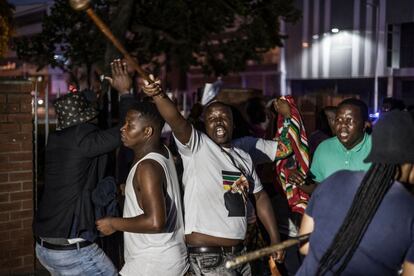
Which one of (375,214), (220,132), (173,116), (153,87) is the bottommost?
(375,214)

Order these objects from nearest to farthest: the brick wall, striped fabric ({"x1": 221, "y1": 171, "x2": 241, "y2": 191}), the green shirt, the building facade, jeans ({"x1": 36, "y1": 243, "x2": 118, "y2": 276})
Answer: striped fabric ({"x1": 221, "y1": 171, "x2": 241, "y2": 191})
jeans ({"x1": 36, "y1": 243, "x2": 118, "y2": 276})
the green shirt
the brick wall
the building facade

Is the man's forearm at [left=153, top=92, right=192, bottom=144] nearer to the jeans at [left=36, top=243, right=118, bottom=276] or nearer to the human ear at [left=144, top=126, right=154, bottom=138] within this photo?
the human ear at [left=144, top=126, right=154, bottom=138]

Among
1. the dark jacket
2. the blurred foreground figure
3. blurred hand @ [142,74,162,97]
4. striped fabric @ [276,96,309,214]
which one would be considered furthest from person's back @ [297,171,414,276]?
striped fabric @ [276,96,309,214]

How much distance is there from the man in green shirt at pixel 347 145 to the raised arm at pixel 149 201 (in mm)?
1646

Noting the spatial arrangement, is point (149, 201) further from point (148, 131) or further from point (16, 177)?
point (16, 177)

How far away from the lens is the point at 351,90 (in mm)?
36375

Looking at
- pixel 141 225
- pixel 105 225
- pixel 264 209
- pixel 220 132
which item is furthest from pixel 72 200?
pixel 264 209

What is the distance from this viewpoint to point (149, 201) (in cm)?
330

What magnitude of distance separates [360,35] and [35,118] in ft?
103

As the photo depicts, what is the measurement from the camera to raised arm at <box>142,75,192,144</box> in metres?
3.31

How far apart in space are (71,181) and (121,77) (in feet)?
2.71

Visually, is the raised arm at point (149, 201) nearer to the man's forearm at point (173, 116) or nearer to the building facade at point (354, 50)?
the man's forearm at point (173, 116)

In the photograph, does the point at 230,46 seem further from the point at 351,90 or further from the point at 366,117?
the point at 351,90

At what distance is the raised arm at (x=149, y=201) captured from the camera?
331cm
